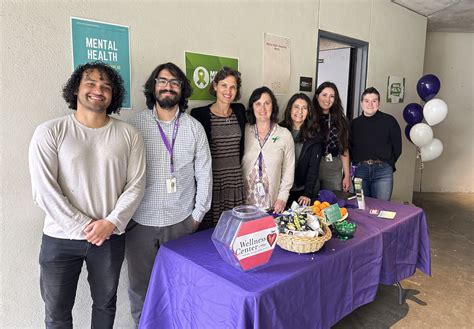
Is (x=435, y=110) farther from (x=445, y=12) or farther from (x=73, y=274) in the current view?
(x=73, y=274)

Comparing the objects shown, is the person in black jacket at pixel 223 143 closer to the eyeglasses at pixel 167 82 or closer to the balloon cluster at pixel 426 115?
the eyeglasses at pixel 167 82

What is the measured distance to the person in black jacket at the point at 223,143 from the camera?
84.3 inches

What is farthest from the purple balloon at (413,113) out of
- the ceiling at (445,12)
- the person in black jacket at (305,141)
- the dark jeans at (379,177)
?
the person in black jacket at (305,141)

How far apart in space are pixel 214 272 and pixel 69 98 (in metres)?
1.05

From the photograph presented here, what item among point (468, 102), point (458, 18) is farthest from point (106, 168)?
point (468, 102)

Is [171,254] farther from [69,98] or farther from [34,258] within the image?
[69,98]

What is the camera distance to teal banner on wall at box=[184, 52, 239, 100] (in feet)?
7.54

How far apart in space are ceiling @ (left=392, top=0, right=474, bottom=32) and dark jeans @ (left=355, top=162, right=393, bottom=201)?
2.13 m

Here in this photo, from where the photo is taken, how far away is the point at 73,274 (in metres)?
1.61

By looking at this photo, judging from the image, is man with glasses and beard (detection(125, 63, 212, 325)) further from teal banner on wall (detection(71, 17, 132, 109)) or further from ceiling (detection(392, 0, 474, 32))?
ceiling (detection(392, 0, 474, 32))

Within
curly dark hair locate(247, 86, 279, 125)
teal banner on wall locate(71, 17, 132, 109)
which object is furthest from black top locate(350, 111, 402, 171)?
teal banner on wall locate(71, 17, 132, 109)

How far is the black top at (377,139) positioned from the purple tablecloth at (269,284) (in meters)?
1.15

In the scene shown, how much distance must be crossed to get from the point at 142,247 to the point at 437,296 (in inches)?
91.9

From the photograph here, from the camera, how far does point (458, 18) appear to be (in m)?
4.89
